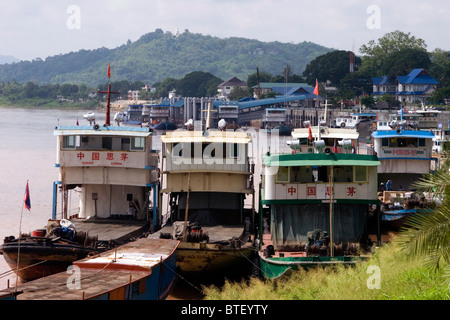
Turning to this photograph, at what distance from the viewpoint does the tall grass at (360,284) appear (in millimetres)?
16750

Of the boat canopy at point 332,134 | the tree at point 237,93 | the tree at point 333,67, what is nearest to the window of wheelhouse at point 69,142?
the boat canopy at point 332,134

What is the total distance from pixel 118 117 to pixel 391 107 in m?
79.5

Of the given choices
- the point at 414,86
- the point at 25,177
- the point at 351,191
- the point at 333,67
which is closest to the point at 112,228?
the point at 351,191

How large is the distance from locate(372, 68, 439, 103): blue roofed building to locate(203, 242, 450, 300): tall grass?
92920mm

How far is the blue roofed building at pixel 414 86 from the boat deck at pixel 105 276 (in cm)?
9312

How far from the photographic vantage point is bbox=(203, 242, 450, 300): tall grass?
16750 mm

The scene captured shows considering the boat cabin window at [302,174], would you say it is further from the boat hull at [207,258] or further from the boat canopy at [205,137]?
the boat canopy at [205,137]

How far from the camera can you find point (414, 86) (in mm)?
113812

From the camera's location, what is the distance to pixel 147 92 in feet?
588

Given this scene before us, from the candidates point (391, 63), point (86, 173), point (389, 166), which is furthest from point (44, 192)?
point (391, 63)

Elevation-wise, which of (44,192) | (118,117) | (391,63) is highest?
(391,63)

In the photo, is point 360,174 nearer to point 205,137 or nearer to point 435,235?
point 205,137

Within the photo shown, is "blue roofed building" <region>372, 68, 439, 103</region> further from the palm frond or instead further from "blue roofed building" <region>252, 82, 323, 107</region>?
the palm frond

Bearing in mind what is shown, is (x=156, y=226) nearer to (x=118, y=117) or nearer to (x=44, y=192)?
(x=118, y=117)
